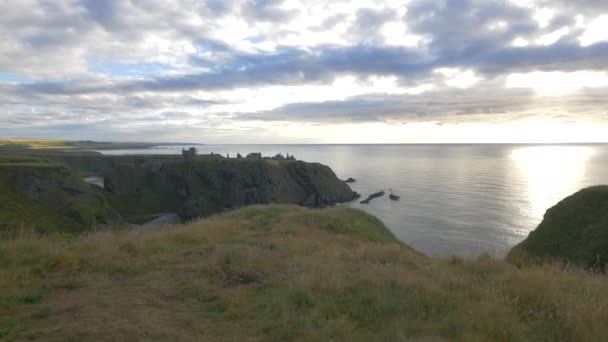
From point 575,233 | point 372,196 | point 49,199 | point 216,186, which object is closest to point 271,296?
point 575,233

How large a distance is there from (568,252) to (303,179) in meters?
77.8

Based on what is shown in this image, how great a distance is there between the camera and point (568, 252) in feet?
57.7

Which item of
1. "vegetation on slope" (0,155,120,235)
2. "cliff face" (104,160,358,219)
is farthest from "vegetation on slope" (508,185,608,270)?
"cliff face" (104,160,358,219)

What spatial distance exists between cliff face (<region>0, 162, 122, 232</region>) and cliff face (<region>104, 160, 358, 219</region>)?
2862cm

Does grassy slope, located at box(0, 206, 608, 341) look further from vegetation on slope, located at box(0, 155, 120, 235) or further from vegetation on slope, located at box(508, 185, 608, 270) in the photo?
vegetation on slope, located at box(0, 155, 120, 235)

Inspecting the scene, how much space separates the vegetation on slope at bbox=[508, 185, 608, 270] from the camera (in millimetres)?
16281

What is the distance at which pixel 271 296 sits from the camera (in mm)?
8406

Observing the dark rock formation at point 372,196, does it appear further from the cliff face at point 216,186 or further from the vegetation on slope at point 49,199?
the vegetation on slope at point 49,199

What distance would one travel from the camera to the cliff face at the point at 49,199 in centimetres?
4035

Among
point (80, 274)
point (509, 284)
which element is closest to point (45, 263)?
point (80, 274)

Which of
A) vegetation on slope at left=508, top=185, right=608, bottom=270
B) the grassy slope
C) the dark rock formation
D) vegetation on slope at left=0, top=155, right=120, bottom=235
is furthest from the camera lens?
the dark rock formation

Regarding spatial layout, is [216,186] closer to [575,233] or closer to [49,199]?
[49,199]

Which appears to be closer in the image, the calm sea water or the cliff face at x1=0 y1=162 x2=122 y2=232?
the cliff face at x1=0 y1=162 x2=122 y2=232

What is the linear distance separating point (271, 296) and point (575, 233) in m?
17.0
